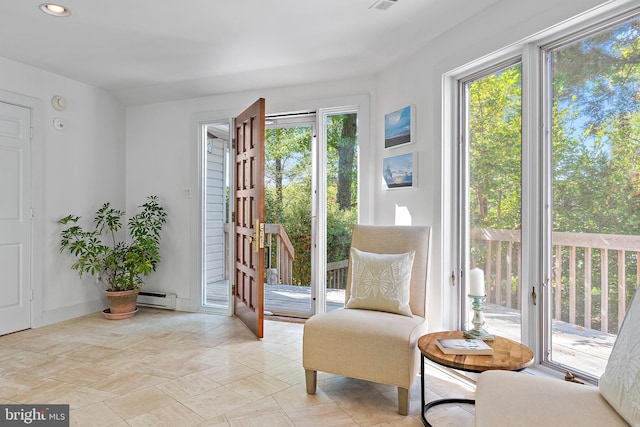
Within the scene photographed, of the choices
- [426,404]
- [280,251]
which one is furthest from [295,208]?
[426,404]

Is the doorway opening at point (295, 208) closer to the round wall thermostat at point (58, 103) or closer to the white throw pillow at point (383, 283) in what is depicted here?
the white throw pillow at point (383, 283)

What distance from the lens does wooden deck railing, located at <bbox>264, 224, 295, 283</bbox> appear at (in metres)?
4.38

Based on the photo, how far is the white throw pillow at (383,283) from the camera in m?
2.58

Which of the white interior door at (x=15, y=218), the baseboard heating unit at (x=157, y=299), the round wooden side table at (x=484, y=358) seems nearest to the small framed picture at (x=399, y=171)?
the round wooden side table at (x=484, y=358)

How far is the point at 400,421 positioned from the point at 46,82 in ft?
13.8

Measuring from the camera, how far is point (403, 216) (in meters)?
3.31

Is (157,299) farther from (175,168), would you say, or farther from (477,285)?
(477,285)

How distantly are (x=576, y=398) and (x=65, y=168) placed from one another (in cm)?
447

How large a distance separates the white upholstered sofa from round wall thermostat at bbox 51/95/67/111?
432cm

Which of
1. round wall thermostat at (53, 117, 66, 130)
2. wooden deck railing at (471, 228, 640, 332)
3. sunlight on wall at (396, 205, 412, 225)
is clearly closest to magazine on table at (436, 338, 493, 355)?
wooden deck railing at (471, 228, 640, 332)

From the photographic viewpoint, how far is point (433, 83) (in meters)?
2.97

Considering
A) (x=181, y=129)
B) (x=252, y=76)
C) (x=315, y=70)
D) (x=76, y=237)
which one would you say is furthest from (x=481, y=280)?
(x=76, y=237)

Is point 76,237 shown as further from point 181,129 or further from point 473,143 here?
point 473,143

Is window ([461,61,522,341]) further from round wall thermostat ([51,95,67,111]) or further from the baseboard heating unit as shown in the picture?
round wall thermostat ([51,95,67,111])
